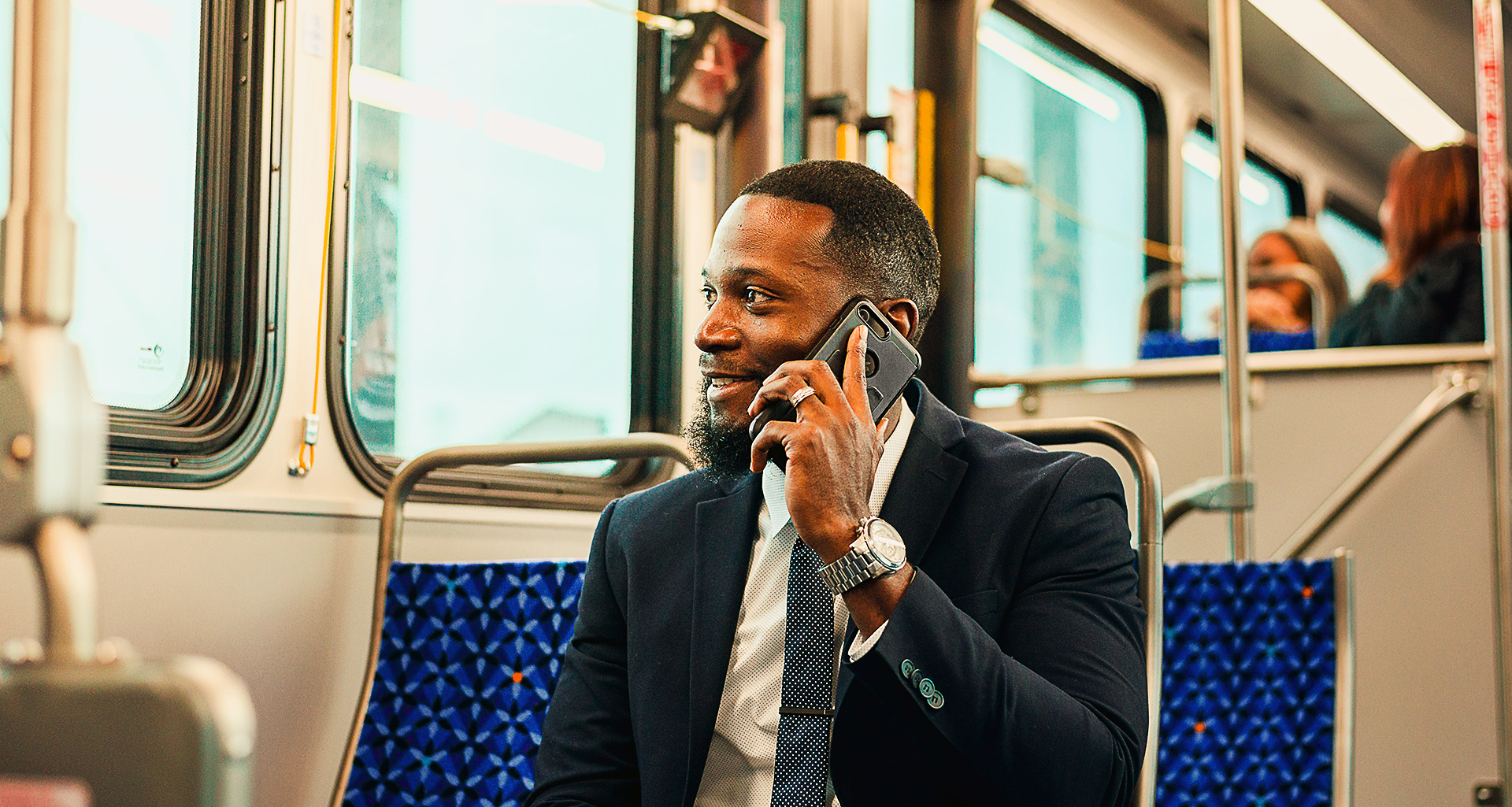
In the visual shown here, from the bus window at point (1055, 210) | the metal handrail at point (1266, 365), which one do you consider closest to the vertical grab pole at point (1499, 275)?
the metal handrail at point (1266, 365)

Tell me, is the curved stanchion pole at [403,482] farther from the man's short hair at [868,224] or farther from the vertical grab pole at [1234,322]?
the vertical grab pole at [1234,322]

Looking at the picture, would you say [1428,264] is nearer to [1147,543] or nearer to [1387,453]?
[1387,453]

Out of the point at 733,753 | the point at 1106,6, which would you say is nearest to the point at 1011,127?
the point at 1106,6

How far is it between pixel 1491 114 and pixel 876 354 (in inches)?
72.6

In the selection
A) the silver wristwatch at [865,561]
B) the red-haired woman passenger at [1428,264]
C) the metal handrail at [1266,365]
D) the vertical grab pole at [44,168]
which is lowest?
the silver wristwatch at [865,561]

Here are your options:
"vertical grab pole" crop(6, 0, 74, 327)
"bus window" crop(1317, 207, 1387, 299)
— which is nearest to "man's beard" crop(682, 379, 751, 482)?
"vertical grab pole" crop(6, 0, 74, 327)

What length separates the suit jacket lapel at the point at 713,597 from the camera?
1.59 m

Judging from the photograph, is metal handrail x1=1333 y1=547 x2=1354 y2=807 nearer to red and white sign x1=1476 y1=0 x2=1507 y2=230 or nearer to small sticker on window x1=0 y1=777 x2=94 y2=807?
red and white sign x1=1476 y1=0 x2=1507 y2=230

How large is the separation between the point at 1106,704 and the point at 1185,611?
88 centimetres

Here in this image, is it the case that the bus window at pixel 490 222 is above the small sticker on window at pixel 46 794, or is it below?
above

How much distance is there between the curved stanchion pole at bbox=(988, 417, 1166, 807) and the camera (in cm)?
180

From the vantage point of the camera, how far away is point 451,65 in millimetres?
2758

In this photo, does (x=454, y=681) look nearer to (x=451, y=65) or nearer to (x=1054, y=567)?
(x=1054, y=567)

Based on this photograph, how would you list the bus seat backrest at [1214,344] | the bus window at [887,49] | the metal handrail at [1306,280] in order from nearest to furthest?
1. the bus seat backrest at [1214,344]
2. the bus window at [887,49]
3. the metal handrail at [1306,280]
